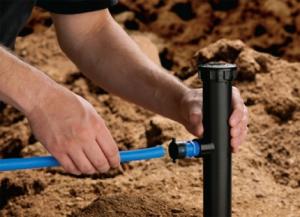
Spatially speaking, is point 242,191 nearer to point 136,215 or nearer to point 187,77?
point 136,215

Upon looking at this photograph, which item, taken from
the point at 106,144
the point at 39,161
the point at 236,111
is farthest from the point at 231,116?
the point at 39,161

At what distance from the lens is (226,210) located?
5.34ft

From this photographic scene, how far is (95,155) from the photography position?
1.46 m

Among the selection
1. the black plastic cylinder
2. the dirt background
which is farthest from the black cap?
the dirt background

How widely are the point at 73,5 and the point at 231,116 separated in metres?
0.61

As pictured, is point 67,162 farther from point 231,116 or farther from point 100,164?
point 231,116

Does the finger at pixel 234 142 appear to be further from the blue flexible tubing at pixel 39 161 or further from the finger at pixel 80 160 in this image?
the finger at pixel 80 160

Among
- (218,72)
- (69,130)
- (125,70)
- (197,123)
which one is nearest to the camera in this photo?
(69,130)

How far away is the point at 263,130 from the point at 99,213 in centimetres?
70

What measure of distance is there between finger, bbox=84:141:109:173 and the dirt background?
420mm

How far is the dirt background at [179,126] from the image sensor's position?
2012 mm

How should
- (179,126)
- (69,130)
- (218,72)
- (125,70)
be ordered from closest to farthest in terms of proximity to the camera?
1. (69,130)
2. (218,72)
3. (125,70)
4. (179,126)

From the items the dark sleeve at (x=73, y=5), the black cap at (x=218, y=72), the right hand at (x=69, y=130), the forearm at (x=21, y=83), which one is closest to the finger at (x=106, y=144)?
the right hand at (x=69, y=130)

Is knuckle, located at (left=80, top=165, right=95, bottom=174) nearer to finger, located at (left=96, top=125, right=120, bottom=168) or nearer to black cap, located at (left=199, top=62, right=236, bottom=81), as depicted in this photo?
finger, located at (left=96, top=125, right=120, bottom=168)
